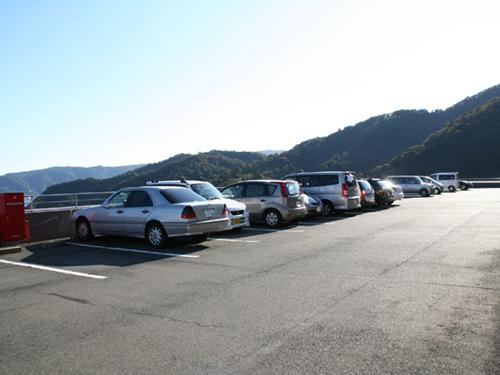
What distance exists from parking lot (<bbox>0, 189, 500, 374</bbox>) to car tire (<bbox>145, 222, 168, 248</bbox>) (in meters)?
0.68

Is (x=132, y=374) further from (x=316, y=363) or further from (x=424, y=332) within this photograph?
(x=424, y=332)

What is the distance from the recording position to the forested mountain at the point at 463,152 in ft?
244

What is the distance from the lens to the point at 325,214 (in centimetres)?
1938

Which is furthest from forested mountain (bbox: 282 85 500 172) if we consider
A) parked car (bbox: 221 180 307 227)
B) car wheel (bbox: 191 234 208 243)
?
car wheel (bbox: 191 234 208 243)

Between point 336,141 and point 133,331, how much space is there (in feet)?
320

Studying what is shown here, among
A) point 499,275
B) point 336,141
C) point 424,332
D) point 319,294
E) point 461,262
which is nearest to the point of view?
point 424,332

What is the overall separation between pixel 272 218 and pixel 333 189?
15.3ft

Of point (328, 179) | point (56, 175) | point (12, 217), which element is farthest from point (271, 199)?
point (56, 175)

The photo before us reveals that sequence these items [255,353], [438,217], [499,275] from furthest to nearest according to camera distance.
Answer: [438,217], [499,275], [255,353]

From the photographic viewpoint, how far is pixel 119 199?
40.4 ft

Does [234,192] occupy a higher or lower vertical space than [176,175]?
lower

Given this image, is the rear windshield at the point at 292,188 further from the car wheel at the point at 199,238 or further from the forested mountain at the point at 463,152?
the forested mountain at the point at 463,152

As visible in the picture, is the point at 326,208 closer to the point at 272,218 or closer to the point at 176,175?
the point at 272,218

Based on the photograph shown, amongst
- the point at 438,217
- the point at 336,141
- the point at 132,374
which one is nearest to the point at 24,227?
the point at 132,374
